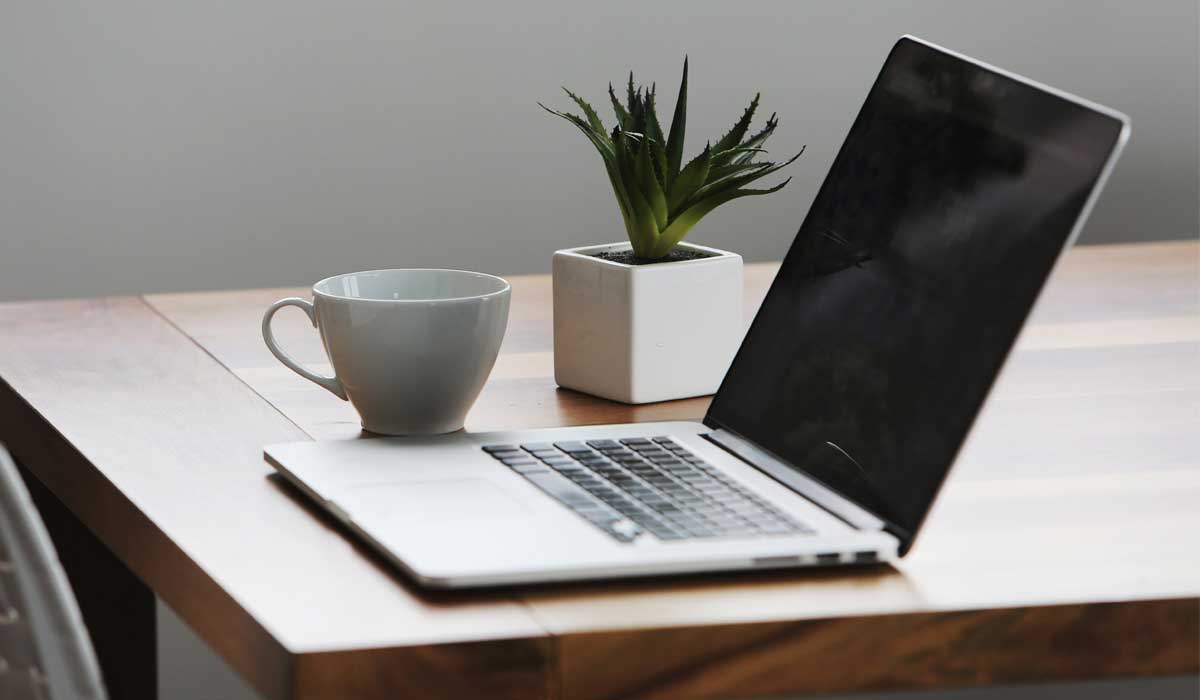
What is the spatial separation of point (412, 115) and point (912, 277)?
1.65 meters

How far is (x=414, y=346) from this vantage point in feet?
2.86

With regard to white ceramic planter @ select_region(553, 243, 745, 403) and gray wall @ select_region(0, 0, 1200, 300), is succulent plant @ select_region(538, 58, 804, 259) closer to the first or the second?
white ceramic planter @ select_region(553, 243, 745, 403)

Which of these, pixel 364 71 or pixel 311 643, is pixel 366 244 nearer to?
pixel 364 71

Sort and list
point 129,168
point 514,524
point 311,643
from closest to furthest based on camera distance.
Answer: point 311,643, point 514,524, point 129,168

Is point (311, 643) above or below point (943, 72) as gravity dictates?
below

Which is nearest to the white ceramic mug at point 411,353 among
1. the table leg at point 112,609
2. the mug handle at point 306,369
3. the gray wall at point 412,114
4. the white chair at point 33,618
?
the mug handle at point 306,369

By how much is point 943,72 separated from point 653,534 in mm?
326

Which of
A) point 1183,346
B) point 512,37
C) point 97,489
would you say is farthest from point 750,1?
point 97,489

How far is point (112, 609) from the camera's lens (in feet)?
4.34

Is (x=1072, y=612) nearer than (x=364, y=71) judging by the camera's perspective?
Yes

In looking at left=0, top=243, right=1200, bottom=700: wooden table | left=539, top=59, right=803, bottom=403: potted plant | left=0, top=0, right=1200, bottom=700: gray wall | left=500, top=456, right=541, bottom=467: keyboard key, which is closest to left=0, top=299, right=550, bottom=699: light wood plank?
left=0, top=243, right=1200, bottom=700: wooden table

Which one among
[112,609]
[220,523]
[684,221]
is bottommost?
[112,609]

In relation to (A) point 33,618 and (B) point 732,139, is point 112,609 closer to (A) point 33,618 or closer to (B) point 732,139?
(B) point 732,139

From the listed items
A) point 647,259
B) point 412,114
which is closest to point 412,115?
point 412,114
